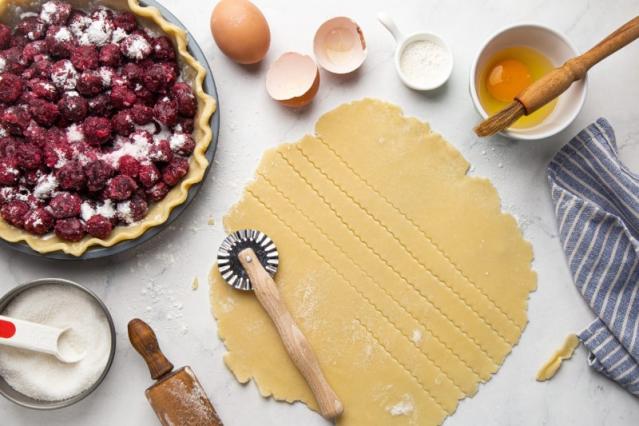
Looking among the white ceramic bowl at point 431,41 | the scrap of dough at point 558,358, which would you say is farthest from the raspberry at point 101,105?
the scrap of dough at point 558,358

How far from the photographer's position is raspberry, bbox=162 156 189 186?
1.57m

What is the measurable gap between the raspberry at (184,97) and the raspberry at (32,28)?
0.39 m

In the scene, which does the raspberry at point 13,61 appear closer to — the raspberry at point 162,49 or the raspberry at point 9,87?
the raspberry at point 9,87

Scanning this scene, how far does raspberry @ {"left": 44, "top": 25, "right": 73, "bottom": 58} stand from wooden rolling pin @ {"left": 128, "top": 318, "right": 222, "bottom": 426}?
0.75 meters

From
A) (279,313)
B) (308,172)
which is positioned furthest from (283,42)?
(279,313)

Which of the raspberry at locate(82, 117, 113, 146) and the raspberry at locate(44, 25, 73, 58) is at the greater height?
the raspberry at locate(44, 25, 73, 58)

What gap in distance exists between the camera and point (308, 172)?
172cm

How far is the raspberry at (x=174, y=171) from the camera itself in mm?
1567

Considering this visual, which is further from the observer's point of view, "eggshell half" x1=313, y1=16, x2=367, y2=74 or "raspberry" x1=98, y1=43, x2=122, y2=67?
Result: "eggshell half" x1=313, y1=16, x2=367, y2=74

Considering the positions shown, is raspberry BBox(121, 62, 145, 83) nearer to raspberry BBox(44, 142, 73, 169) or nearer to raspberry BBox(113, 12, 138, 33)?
raspberry BBox(113, 12, 138, 33)

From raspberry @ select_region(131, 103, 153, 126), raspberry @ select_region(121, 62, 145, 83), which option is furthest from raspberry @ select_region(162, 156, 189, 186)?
raspberry @ select_region(121, 62, 145, 83)

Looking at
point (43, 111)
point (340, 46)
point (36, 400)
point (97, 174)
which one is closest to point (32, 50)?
point (43, 111)

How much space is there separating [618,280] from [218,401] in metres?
1.19

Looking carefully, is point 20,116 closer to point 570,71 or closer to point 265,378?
point 265,378
